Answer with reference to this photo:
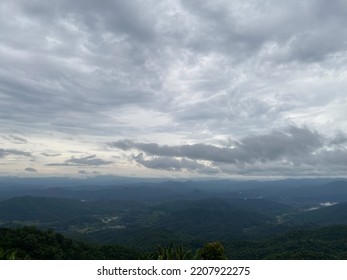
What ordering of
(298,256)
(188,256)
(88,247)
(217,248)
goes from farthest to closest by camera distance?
(298,256) → (88,247) → (217,248) → (188,256)

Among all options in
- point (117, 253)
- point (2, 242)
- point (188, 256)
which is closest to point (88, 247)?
point (117, 253)

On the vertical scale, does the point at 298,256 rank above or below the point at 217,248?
below
